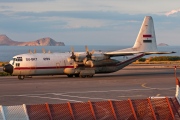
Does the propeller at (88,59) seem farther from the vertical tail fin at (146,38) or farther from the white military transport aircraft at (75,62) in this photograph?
the vertical tail fin at (146,38)

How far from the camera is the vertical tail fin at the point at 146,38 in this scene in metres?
45.4

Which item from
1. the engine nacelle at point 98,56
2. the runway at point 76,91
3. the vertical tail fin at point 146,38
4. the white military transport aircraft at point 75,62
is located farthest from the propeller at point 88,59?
the vertical tail fin at point 146,38

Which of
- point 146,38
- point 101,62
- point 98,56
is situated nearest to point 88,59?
point 98,56

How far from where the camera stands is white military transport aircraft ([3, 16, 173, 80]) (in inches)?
1483

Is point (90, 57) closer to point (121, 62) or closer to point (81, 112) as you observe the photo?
point (121, 62)

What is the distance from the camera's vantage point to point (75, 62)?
1575 inches

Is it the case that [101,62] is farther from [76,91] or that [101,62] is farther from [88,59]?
[76,91]

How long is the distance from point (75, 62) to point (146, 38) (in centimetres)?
974

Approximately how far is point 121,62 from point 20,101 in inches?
773

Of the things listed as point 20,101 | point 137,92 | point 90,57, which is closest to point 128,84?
point 137,92

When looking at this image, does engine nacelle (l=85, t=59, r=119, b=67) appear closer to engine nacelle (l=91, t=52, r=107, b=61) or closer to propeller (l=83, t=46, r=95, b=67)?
propeller (l=83, t=46, r=95, b=67)

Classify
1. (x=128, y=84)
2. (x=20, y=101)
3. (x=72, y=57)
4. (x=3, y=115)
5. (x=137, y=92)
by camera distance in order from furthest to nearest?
(x=72, y=57) < (x=128, y=84) < (x=137, y=92) < (x=20, y=101) < (x=3, y=115)

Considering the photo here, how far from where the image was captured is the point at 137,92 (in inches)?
1119

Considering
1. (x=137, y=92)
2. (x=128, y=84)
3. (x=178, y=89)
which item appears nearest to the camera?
(x=178, y=89)
